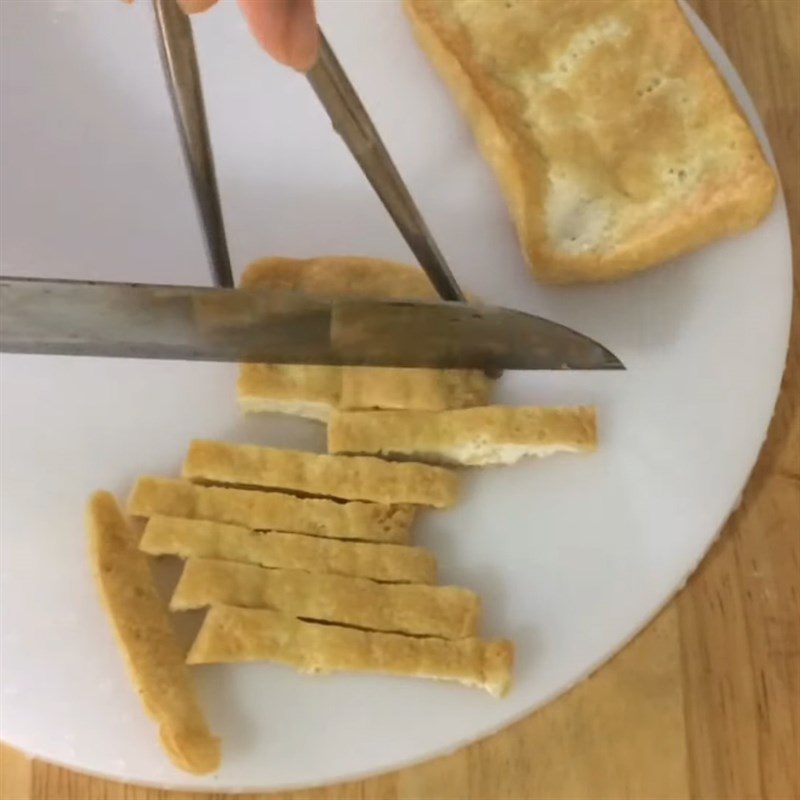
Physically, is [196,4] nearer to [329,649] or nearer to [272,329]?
[272,329]

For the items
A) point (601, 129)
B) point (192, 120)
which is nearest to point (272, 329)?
point (192, 120)

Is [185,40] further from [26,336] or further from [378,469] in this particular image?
[378,469]

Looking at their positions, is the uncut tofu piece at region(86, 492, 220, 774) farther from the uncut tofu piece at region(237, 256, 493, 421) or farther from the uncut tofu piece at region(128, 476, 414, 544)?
the uncut tofu piece at region(237, 256, 493, 421)

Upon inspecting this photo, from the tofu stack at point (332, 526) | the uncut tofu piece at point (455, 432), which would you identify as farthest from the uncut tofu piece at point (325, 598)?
the uncut tofu piece at point (455, 432)

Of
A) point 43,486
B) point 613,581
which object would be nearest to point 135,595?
point 43,486

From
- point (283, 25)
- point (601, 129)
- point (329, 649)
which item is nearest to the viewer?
point (283, 25)

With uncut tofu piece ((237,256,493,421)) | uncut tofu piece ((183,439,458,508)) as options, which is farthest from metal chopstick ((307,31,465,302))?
uncut tofu piece ((183,439,458,508))
